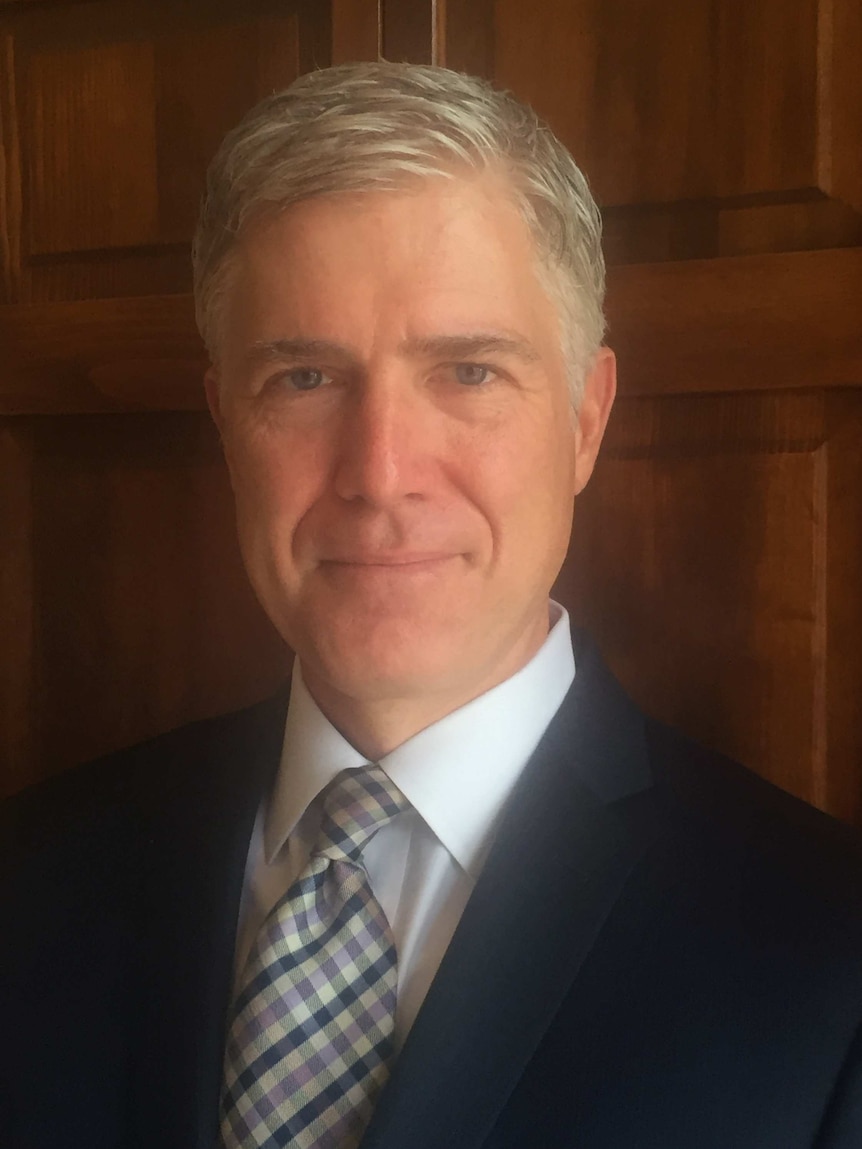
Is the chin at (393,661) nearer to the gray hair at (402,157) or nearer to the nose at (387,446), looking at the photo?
the nose at (387,446)

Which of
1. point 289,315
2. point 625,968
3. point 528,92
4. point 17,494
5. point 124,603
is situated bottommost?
point 625,968

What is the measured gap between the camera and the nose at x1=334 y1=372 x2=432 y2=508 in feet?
2.54

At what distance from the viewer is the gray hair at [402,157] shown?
0.78 metres

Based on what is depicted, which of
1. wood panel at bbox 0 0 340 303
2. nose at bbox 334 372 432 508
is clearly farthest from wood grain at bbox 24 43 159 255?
nose at bbox 334 372 432 508

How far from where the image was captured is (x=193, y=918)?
2.73 ft

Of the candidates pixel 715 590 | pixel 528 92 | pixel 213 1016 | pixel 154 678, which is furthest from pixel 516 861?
pixel 528 92

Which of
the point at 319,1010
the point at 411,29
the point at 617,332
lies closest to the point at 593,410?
the point at 617,332

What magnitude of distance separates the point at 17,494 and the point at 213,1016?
794 millimetres

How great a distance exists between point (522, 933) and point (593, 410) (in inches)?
19.1

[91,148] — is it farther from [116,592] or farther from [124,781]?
[124,781]

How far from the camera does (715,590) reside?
1.03m

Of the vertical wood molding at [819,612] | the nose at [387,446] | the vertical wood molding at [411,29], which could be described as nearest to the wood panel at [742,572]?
the vertical wood molding at [819,612]

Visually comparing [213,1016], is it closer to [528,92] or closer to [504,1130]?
[504,1130]

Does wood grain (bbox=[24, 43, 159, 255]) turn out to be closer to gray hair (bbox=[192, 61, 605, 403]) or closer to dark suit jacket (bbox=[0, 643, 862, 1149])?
gray hair (bbox=[192, 61, 605, 403])
